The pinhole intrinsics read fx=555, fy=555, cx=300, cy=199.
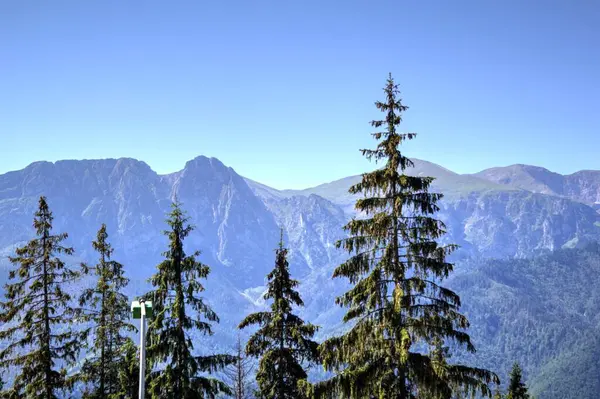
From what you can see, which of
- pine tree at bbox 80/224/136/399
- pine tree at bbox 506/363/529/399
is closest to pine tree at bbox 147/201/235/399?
pine tree at bbox 80/224/136/399

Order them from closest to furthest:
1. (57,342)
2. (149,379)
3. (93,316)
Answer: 1. (149,379)
2. (57,342)
3. (93,316)

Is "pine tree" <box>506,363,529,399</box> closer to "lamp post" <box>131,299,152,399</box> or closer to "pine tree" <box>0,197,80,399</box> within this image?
"pine tree" <box>0,197,80,399</box>

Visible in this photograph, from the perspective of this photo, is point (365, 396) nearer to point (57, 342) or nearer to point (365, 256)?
point (365, 256)

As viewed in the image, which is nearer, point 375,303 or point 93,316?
point 375,303

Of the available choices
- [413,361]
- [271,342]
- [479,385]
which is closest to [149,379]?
[271,342]

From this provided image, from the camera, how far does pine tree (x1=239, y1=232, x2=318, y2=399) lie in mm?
26156

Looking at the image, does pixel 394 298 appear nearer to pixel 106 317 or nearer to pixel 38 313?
pixel 38 313

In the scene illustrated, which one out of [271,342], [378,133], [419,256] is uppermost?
[378,133]

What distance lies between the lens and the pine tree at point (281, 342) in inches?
1030

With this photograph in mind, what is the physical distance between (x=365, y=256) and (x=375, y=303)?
5.03 ft

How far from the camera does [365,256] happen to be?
712 inches

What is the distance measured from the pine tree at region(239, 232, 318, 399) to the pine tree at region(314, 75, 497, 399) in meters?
7.94

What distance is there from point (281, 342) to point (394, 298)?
1040 cm

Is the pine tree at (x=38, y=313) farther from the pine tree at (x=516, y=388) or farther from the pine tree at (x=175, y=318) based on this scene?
the pine tree at (x=516, y=388)
